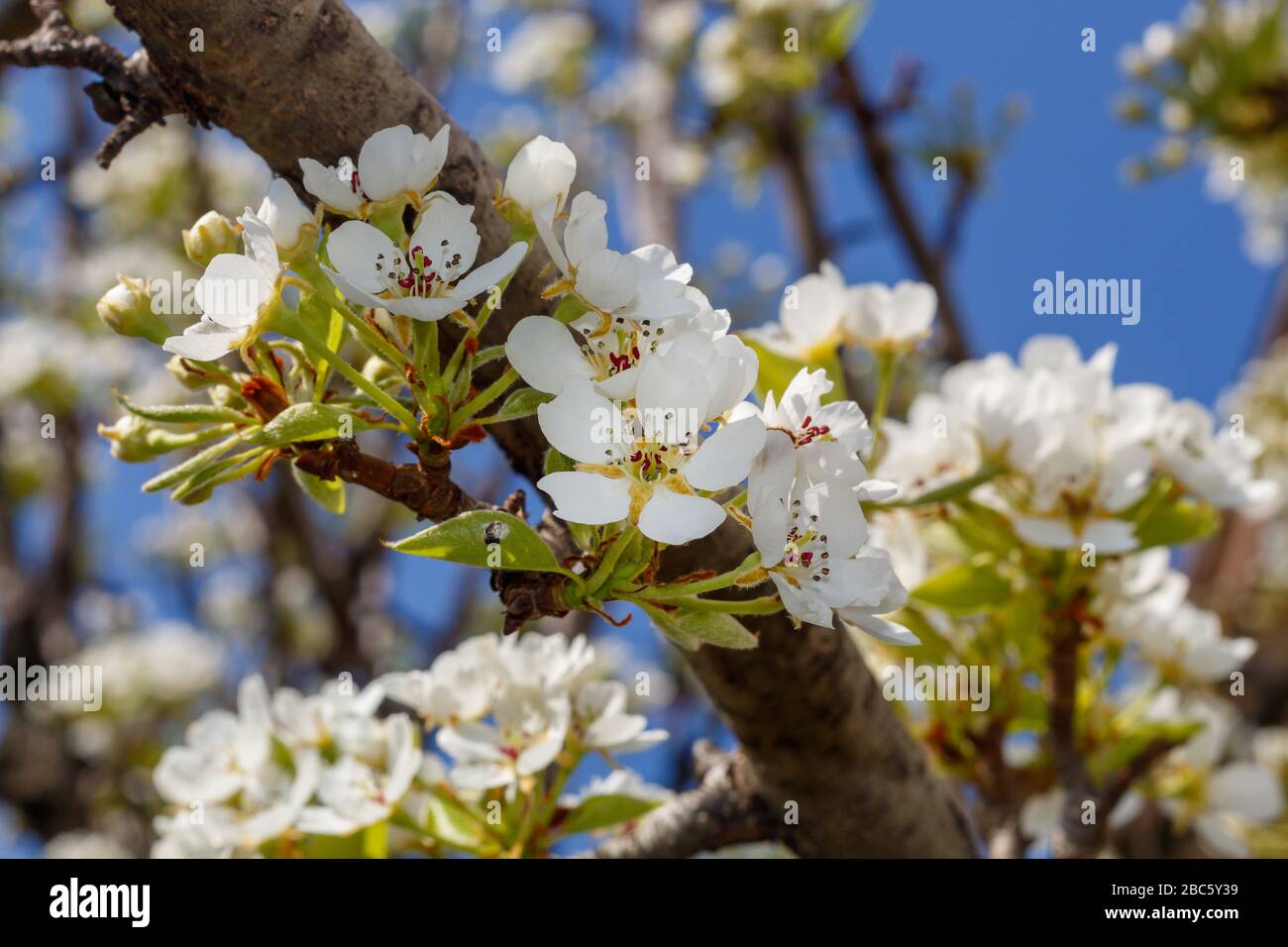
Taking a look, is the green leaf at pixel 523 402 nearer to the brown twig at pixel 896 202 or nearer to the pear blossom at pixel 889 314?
the pear blossom at pixel 889 314

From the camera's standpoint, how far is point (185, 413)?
82 centimetres

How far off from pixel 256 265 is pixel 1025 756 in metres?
1.34

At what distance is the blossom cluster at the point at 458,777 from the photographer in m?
1.16

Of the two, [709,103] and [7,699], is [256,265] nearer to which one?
[709,103]

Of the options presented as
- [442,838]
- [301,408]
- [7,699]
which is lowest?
[442,838]

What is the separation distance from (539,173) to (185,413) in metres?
0.30

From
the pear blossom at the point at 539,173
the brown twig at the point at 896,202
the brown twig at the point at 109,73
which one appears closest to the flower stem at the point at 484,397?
the pear blossom at the point at 539,173

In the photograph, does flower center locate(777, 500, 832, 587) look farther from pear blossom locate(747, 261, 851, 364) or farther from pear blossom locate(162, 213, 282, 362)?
pear blossom locate(747, 261, 851, 364)

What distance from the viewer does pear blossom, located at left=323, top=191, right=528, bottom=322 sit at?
0.71 metres

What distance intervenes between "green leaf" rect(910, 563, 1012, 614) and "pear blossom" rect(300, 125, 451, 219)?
0.71 meters

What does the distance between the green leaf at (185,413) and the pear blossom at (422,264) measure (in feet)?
0.53

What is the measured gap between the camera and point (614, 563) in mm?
736
